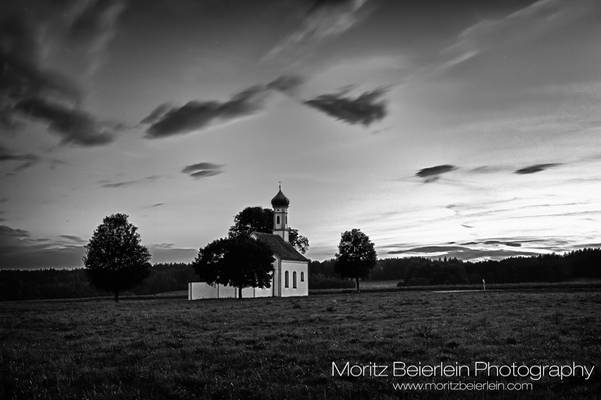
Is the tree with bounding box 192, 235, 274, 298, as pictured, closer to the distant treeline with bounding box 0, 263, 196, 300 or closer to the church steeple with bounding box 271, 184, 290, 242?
the church steeple with bounding box 271, 184, 290, 242

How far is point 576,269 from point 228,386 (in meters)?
141

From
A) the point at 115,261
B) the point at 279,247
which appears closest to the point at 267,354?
the point at 115,261

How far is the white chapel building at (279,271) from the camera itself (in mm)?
72688

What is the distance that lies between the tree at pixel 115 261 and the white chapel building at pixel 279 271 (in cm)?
1042

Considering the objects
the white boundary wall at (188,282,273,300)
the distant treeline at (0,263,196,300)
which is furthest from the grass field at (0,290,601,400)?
the distant treeline at (0,263,196,300)

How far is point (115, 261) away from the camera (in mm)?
63281

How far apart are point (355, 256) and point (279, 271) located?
21225 mm

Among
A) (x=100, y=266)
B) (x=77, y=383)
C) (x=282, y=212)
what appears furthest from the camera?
(x=282, y=212)

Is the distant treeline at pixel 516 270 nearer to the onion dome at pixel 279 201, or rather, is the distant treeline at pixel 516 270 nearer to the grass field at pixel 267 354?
the onion dome at pixel 279 201

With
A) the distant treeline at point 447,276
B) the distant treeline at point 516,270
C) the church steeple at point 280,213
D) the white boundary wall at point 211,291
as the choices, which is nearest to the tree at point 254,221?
the church steeple at point 280,213

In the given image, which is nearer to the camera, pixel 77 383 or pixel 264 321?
pixel 77 383

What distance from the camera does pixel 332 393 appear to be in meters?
10.9

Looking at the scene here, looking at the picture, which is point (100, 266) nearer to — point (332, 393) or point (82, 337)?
point (82, 337)

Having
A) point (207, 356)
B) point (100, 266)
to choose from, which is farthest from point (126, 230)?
point (207, 356)
